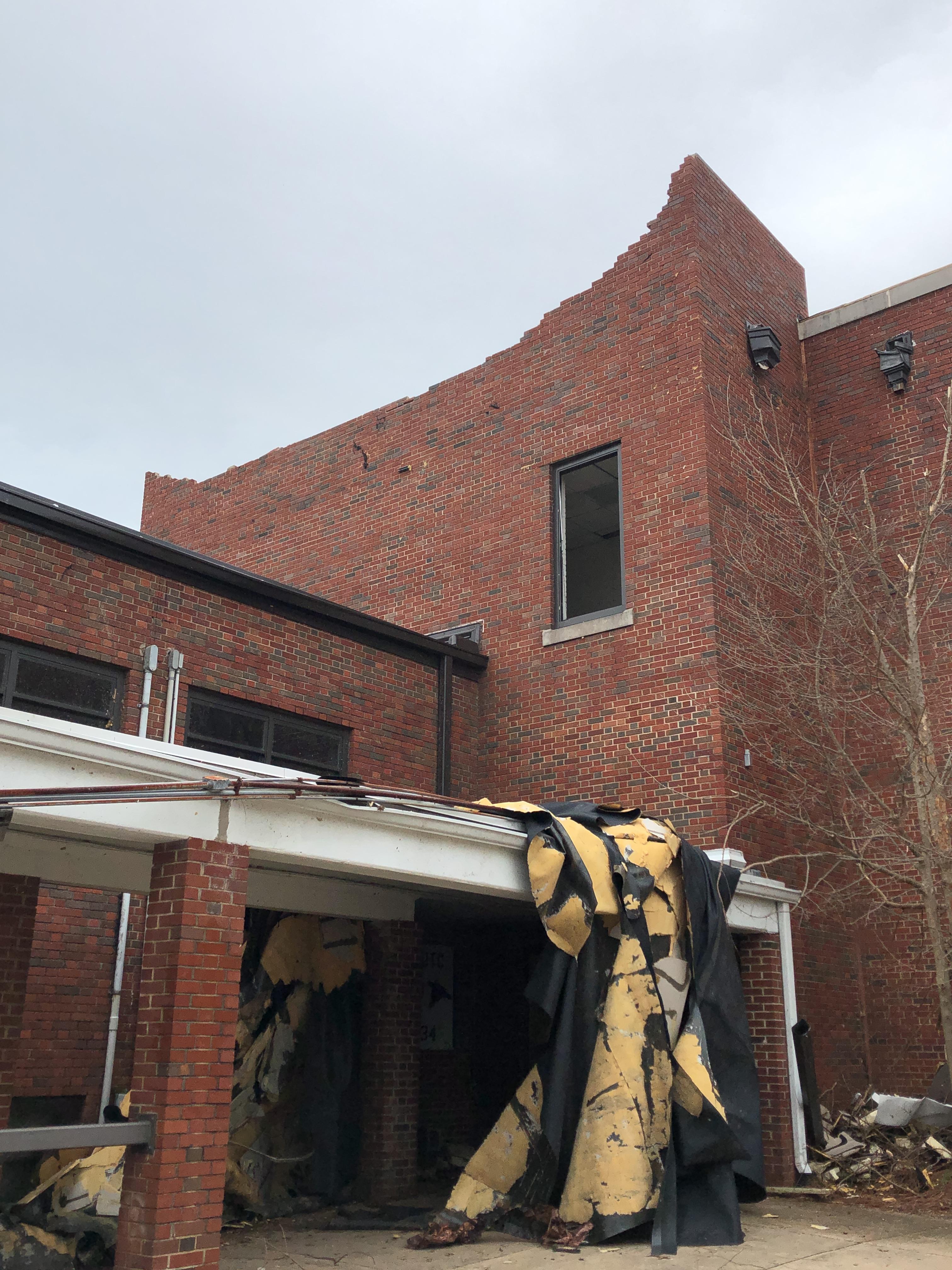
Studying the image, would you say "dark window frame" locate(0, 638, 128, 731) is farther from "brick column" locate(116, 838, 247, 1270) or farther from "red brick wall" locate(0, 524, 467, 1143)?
"brick column" locate(116, 838, 247, 1270)

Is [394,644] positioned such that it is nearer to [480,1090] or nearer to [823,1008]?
[480,1090]

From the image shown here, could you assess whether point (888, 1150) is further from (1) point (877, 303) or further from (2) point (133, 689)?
(1) point (877, 303)

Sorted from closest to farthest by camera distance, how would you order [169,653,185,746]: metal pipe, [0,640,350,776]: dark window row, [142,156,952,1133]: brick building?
[0,640,350,776]: dark window row < [169,653,185,746]: metal pipe < [142,156,952,1133]: brick building

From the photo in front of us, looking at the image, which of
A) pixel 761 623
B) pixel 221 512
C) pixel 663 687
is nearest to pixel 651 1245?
pixel 663 687

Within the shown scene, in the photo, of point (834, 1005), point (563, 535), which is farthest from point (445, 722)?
point (834, 1005)

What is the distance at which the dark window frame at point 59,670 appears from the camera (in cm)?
963

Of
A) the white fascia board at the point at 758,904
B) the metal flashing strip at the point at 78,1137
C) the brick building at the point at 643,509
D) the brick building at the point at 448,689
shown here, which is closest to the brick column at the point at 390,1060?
the brick building at the point at 448,689

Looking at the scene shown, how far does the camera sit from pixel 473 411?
50.3ft

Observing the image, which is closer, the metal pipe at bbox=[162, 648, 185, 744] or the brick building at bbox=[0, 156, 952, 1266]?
the brick building at bbox=[0, 156, 952, 1266]

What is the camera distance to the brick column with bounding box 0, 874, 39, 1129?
8.06 m

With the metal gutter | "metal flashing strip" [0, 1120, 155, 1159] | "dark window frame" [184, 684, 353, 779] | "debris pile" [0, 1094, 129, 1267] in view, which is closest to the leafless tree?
the metal gutter

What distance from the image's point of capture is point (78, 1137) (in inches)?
222

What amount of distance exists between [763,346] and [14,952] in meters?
10.5

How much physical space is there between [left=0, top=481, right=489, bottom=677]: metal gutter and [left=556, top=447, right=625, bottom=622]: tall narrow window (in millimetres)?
1364
